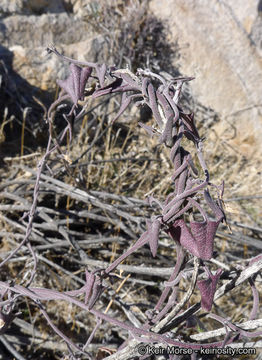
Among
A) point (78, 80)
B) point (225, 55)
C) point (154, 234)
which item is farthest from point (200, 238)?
point (225, 55)

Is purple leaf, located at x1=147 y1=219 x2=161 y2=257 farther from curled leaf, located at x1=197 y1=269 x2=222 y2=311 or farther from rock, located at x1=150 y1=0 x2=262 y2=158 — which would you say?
rock, located at x1=150 y1=0 x2=262 y2=158

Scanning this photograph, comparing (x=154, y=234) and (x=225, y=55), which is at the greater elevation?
(x=225, y=55)

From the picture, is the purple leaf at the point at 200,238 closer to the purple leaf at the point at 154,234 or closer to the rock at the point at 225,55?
the purple leaf at the point at 154,234

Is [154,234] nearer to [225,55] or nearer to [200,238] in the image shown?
[200,238]

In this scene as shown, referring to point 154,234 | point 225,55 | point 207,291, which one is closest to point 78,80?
point 154,234

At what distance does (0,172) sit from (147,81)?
1356 mm

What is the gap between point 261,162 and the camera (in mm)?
2260

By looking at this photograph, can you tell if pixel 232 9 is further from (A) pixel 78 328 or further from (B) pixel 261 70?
(A) pixel 78 328

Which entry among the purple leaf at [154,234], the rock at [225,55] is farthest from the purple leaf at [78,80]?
the rock at [225,55]

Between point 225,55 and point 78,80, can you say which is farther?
point 225,55

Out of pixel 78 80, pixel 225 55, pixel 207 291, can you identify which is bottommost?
pixel 207 291

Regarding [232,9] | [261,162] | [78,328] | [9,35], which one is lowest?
[78,328]

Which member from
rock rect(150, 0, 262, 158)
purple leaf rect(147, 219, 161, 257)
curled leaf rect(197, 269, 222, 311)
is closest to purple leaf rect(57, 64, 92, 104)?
purple leaf rect(147, 219, 161, 257)

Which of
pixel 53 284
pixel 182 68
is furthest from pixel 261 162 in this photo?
pixel 53 284
